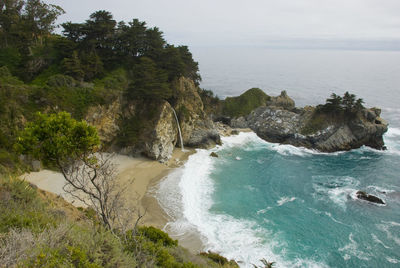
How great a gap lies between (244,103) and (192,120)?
22.8 meters

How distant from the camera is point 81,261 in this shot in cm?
719

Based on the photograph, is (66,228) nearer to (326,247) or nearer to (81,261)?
(81,261)

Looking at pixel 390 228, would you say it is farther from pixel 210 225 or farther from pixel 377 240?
pixel 210 225

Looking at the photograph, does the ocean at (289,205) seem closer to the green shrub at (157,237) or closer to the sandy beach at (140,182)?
the sandy beach at (140,182)

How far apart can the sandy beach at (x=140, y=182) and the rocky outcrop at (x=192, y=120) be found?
14.2 ft

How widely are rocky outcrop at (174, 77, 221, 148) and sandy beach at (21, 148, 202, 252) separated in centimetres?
432

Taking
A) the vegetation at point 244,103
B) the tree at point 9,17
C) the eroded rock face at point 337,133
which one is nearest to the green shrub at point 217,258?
the eroded rock face at point 337,133

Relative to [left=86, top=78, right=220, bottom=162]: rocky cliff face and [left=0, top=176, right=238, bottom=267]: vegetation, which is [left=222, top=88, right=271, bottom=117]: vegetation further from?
[left=0, top=176, right=238, bottom=267]: vegetation

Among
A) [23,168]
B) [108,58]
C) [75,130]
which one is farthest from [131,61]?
[75,130]

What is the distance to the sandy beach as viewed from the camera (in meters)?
22.1

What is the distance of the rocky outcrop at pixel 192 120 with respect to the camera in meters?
41.1

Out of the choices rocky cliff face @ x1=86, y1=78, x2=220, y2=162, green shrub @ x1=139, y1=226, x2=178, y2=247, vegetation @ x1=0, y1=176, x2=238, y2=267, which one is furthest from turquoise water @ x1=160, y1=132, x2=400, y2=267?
vegetation @ x1=0, y1=176, x2=238, y2=267

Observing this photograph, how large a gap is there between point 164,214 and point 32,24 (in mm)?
36670

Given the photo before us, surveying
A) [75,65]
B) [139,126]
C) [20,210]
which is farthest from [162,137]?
[20,210]
